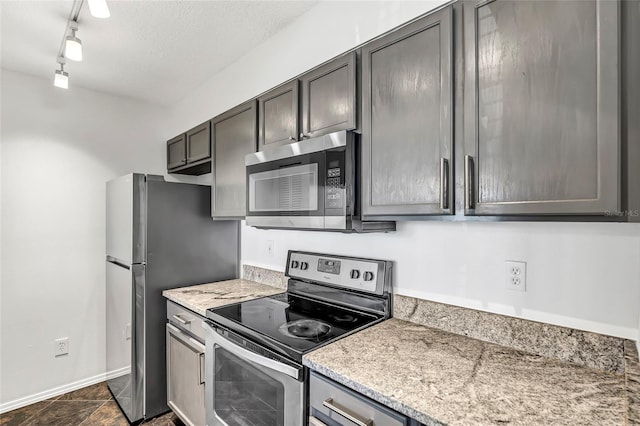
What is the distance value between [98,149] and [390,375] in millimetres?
3037

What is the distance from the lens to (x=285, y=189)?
66.7 inches

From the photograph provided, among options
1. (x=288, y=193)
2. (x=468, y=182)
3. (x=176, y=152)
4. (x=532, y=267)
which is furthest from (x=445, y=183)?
(x=176, y=152)

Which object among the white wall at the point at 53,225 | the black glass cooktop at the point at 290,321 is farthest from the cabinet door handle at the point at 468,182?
the white wall at the point at 53,225

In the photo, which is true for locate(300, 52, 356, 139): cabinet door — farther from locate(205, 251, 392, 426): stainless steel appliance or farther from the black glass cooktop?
the black glass cooktop

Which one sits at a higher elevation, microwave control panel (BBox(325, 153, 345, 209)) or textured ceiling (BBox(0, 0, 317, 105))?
textured ceiling (BBox(0, 0, 317, 105))

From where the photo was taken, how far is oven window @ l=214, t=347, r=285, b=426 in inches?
52.4

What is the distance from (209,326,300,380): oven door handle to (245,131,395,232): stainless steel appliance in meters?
0.59

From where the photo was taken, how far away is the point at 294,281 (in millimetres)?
2037

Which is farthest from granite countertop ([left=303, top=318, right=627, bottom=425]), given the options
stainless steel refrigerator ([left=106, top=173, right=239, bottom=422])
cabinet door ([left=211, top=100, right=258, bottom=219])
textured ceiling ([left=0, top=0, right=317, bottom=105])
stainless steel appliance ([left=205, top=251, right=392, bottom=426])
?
textured ceiling ([left=0, top=0, right=317, bottom=105])

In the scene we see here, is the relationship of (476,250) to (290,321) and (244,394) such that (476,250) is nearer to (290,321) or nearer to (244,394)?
(290,321)

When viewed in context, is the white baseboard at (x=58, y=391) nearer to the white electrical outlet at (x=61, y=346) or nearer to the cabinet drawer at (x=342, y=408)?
the white electrical outlet at (x=61, y=346)

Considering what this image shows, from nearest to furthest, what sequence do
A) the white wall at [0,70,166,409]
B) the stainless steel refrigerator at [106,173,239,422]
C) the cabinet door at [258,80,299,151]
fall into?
the cabinet door at [258,80,299,151] → the stainless steel refrigerator at [106,173,239,422] → the white wall at [0,70,166,409]

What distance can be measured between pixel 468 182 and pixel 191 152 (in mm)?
2322

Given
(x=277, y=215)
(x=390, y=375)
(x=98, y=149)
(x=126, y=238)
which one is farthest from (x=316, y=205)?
(x=98, y=149)
